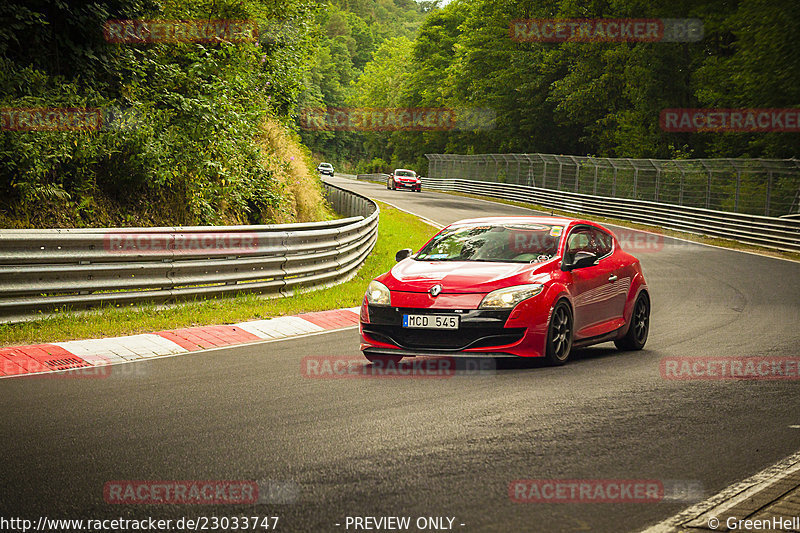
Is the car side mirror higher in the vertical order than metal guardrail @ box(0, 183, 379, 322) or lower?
higher

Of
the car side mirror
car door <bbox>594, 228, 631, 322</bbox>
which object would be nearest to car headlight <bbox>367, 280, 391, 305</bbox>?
the car side mirror

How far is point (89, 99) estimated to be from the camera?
45.8ft

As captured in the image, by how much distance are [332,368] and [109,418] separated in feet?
9.05

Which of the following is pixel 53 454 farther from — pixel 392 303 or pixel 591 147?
pixel 591 147

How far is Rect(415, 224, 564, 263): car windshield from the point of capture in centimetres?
934

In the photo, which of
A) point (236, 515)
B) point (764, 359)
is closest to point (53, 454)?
point (236, 515)

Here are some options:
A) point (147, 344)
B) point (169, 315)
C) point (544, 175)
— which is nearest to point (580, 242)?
point (147, 344)

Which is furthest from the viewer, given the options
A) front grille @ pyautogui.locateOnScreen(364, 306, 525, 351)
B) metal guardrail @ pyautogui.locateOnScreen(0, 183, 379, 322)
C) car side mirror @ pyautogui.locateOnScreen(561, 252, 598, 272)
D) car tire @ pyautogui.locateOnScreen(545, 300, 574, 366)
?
metal guardrail @ pyautogui.locateOnScreen(0, 183, 379, 322)

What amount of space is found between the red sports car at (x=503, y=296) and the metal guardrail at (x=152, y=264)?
12.2 feet

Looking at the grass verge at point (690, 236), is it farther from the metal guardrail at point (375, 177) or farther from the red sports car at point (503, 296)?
the metal guardrail at point (375, 177)

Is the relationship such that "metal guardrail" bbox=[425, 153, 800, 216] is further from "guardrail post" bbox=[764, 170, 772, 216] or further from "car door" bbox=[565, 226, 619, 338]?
"car door" bbox=[565, 226, 619, 338]

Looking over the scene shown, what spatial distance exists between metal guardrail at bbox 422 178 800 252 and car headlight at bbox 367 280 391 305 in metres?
22.1

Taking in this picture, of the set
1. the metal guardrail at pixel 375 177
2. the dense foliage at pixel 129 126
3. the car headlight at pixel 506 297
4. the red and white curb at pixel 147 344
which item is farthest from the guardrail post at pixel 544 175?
the car headlight at pixel 506 297

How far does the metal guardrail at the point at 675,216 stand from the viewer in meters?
28.4
